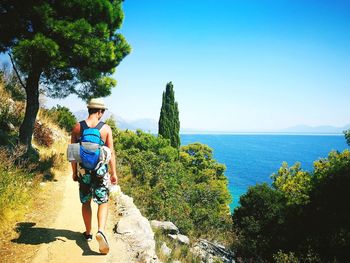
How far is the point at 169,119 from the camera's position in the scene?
37.1 m

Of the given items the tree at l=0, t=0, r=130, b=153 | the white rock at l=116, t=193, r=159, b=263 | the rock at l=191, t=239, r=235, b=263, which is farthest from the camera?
the rock at l=191, t=239, r=235, b=263

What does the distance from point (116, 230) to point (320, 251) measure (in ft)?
39.6

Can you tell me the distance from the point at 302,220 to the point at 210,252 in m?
7.12

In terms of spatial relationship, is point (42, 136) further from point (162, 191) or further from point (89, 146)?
point (89, 146)

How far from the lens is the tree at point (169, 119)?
3622 centimetres

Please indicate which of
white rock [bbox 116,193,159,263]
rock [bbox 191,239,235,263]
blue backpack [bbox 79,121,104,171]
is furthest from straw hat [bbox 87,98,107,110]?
rock [bbox 191,239,235,263]

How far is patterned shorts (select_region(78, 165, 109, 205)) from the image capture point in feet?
12.6

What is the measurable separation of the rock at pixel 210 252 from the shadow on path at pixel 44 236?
6616 mm

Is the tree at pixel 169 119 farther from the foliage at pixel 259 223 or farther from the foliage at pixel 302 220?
the foliage at pixel 302 220

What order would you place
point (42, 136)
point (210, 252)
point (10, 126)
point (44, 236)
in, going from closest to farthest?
point (44, 236) → point (10, 126) → point (210, 252) → point (42, 136)

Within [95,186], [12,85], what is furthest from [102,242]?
[12,85]

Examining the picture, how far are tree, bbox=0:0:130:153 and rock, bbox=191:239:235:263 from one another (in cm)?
807

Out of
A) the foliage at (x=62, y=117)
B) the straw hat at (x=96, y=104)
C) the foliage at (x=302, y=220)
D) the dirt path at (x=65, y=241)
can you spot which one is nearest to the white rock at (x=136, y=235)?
the dirt path at (x=65, y=241)

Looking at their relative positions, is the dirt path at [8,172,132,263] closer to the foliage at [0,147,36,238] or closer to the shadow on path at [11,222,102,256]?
the shadow on path at [11,222,102,256]
